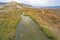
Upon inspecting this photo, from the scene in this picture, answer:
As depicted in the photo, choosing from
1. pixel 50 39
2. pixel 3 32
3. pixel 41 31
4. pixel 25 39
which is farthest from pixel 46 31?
pixel 3 32

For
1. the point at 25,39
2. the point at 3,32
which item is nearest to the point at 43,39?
the point at 25,39

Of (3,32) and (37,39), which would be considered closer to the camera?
(37,39)

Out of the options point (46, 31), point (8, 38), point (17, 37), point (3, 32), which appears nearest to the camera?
point (8, 38)

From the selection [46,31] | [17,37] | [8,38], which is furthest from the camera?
[46,31]

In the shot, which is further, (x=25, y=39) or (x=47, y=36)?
(x=47, y=36)

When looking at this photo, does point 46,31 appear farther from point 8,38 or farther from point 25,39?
point 8,38

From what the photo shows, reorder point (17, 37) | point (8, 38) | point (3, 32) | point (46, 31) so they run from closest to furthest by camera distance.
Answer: point (8, 38) → point (17, 37) → point (3, 32) → point (46, 31)

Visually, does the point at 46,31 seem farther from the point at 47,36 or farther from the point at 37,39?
the point at 37,39

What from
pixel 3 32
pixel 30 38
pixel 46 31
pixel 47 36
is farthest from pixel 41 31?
pixel 3 32
